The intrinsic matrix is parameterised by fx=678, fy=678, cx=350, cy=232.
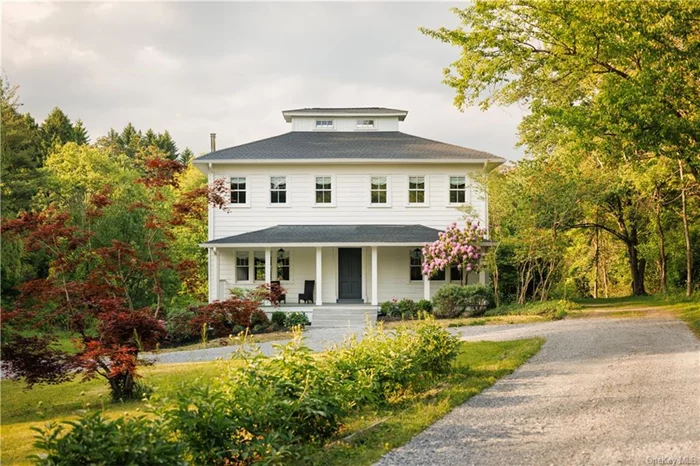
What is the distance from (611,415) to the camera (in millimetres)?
7953

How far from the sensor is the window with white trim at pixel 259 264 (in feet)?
82.7

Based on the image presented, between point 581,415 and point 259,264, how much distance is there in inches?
723

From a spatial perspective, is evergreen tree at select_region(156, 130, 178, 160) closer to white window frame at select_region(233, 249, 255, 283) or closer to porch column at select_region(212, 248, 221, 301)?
porch column at select_region(212, 248, 221, 301)

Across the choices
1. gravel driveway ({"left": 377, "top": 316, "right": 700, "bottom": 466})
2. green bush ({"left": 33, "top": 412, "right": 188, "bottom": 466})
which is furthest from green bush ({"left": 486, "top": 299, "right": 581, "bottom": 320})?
green bush ({"left": 33, "top": 412, "right": 188, "bottom": 466})

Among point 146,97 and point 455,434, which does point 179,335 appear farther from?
point 146,97

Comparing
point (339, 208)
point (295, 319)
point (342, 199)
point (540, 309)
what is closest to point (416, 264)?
point (339, 208)

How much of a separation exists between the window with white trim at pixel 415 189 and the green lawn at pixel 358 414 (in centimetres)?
1144

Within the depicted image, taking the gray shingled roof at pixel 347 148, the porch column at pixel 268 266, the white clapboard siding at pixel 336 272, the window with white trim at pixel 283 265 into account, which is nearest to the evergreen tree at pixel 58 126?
the gray shingled roof at pixel 347 148

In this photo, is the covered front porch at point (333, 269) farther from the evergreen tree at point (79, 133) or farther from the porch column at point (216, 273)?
the evergreen tree at point (79, 133)

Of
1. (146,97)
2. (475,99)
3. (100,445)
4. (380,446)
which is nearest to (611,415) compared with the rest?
(380,446)

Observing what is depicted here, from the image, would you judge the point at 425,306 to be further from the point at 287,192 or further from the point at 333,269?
the point at 287,192

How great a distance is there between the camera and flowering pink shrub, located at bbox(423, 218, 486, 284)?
74.2 feet

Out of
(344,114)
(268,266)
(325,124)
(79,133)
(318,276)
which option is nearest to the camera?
(268,266)

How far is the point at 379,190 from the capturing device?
25719mm
